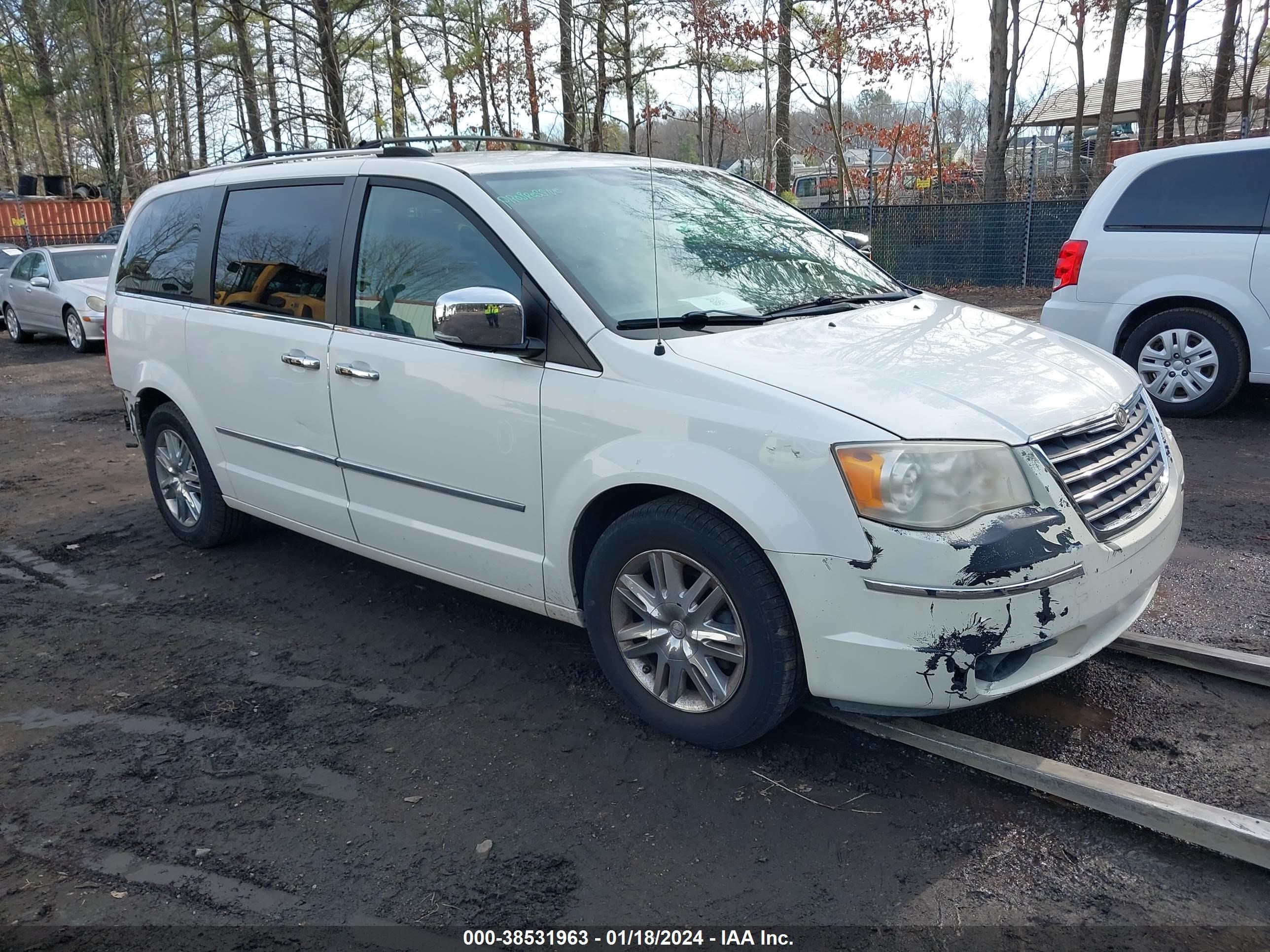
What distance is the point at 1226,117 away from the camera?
17.5 m

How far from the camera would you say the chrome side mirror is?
335 cm

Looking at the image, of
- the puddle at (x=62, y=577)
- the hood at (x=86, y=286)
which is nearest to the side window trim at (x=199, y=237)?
the puddle at (x=62, y=577)

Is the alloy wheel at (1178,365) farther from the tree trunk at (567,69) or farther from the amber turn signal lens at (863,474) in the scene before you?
the tree trunk at (567,69)

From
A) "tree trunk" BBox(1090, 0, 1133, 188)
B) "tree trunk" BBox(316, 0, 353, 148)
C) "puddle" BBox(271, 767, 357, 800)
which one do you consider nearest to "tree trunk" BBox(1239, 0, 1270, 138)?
"tree trunk" BBox(1090, 0, 1133, 188)

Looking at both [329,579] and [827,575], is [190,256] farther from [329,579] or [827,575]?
[827,575]

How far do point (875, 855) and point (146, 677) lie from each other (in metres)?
2.97

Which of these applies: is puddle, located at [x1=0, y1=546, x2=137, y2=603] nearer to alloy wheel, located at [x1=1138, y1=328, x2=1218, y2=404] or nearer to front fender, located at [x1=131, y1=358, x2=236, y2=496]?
front fender, located at [x1=131, y1=358, x2=236, y2=496]

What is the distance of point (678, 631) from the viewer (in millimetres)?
3268

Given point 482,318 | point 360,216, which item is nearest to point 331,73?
point 360,216

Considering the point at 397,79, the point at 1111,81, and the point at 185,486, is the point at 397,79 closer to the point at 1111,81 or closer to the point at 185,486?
the point at 1111,81

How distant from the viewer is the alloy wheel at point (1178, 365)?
726cm

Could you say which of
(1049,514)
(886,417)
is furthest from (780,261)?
(1049,514)

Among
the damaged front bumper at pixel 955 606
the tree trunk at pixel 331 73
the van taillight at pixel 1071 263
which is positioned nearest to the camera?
the damaged front bumper at pixel 955 606

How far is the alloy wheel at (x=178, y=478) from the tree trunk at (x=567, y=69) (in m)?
14.3
